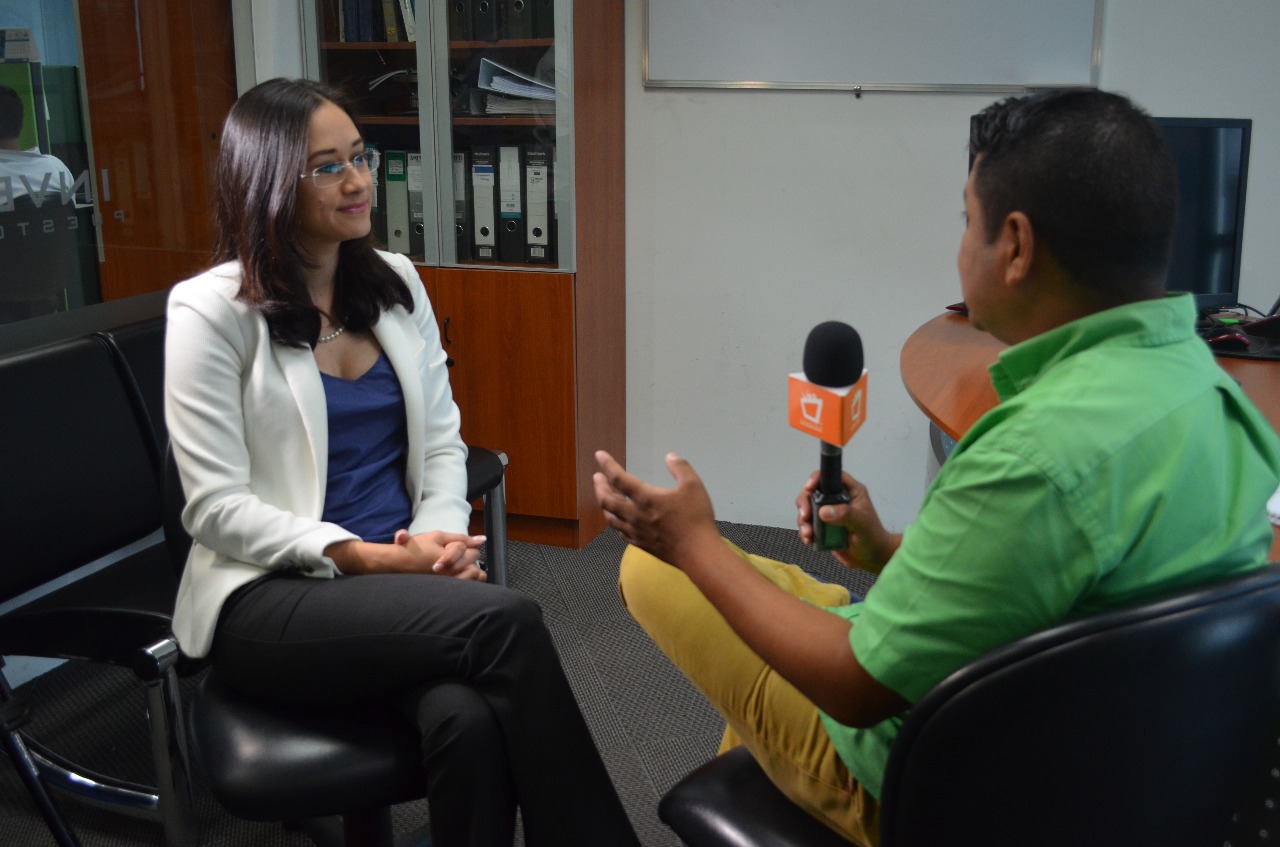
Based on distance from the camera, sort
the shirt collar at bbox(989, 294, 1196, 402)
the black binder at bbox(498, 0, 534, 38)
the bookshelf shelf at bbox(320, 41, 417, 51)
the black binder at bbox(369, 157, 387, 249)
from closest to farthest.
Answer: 1. the shirt collar at bbox(989, 294, 1196, 402)
2. the black binder at bbox(498, 0, 534, 38)
3. the bookshelf shelf at bbox(320, 41, 417, 51)
4. the black binder at bbox(369, 157, 387, 249)

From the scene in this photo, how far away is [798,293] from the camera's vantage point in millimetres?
3379

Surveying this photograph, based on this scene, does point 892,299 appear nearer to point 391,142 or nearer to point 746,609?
point 391,142

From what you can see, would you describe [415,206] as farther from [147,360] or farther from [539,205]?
[147,360]

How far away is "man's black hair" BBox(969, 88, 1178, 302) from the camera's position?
3.19ft

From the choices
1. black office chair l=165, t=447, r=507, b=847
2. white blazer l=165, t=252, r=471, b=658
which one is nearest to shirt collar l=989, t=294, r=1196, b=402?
black office chair l=165, t=447, r=507, b=847

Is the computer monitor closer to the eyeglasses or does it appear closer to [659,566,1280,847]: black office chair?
the eyeglasses

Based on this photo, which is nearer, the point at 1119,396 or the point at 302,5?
the point at 1119,396

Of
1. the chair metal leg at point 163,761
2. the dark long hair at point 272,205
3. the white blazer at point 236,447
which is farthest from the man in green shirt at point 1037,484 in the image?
the chair metal leg at point 163,761

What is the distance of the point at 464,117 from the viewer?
10.6 ft

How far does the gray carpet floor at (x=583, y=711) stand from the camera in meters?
2.10

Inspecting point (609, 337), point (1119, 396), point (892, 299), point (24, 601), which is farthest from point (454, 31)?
point (1119, 396)

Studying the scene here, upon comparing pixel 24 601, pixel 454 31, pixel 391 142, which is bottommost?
pixel 24 601

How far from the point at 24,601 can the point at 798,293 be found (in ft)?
7.19

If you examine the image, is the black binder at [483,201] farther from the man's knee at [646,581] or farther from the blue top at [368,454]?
the man's knee at [646,581]
